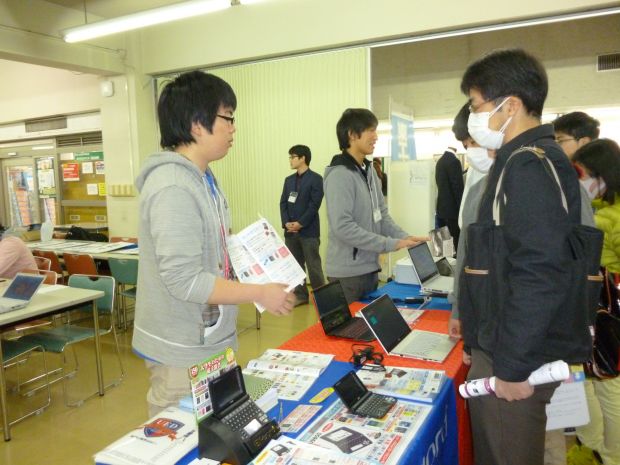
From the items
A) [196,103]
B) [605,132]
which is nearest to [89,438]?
[196,103]

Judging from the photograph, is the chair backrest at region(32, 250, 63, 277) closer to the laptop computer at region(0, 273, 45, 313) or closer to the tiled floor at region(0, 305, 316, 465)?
the tiled floor at region(0, 305, 316, 465)

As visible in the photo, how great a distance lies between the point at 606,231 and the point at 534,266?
126 centimetres

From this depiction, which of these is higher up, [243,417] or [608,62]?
[608,62]

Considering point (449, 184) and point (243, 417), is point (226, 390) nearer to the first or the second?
point (243, 417)

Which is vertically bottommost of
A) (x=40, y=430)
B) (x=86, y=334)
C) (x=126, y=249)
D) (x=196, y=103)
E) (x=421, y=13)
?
(x=40, y=430)

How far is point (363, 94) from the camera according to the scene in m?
5.15

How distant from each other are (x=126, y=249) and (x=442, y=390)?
13.6ft

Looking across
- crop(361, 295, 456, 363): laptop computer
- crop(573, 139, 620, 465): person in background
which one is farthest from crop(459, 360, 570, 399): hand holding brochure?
crop(573, 139, 620, 465): person in background

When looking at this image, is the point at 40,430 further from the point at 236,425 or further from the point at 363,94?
the point at 363,94

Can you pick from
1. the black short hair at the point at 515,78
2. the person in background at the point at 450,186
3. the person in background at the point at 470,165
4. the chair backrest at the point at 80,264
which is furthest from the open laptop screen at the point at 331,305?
the chair backrest at the point at 80,264

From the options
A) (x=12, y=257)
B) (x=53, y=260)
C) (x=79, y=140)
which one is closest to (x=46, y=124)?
(x=79, y=140)

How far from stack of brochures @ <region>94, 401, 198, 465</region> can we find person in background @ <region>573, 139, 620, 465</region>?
5.74 feet

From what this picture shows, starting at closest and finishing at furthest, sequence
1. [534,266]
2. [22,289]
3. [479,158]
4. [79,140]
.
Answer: [534,266], [479,158], [22,289], [79,140]

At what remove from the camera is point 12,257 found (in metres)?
3.51
